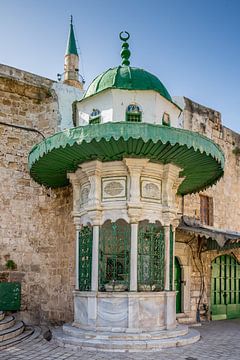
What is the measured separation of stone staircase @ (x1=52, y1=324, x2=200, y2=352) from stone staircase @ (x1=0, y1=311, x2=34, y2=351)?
0.80 meters

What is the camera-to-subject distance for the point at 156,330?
696 centimetres

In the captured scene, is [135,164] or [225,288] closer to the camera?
[135,164]

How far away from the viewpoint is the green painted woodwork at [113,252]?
7394mm

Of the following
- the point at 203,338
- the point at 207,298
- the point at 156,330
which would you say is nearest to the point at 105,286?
the point at 156,330

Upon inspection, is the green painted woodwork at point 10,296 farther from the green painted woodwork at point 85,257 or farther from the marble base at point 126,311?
the marble base at point 126,311

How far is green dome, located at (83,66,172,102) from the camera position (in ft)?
25.3

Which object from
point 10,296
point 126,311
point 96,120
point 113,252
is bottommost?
point 10,296

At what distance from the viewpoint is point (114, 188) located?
7.32 m

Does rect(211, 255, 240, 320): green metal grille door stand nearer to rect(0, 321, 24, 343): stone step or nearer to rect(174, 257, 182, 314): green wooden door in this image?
rect(174, 257, 182, 314): green wooden door

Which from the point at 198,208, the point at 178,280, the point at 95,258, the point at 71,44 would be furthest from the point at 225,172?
the point at 71,44

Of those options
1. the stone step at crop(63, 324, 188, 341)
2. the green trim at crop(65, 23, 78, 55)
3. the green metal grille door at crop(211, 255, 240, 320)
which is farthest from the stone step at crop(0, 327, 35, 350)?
the green trim at crop(65, 23, 78, 55)

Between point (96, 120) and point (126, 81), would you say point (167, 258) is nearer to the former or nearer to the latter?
point (96, 120)

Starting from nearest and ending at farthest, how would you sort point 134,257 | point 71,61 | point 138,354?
point 138,354 < point 134,257 < point 71,61

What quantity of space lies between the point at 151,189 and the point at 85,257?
1.80 m
